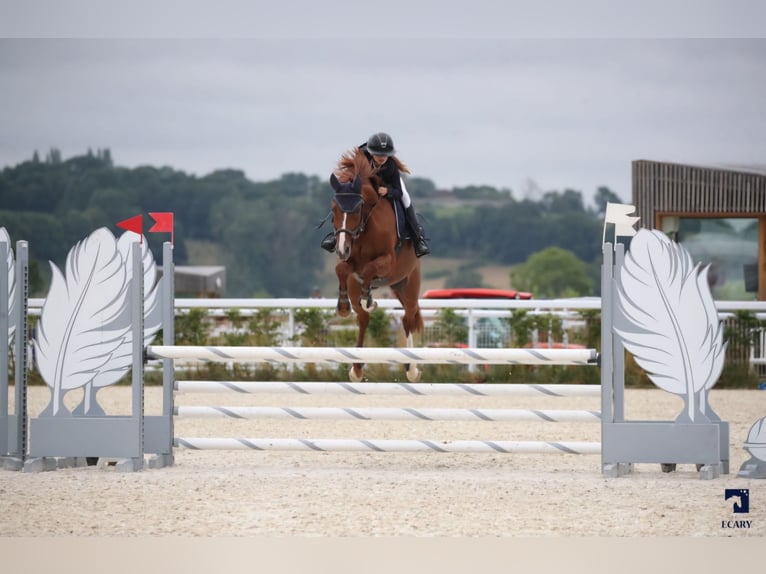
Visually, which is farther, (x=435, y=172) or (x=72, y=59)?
(x=435, y=172)

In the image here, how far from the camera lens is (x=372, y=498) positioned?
3.93 m

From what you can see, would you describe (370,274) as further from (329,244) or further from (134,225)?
(134,225)

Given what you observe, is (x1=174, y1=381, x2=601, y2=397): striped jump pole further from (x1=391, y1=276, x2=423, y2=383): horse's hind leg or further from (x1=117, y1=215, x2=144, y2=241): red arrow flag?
(x1=391, y1=276, x2=423, y2=383): horse's hind leg

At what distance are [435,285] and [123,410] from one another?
78.9ft

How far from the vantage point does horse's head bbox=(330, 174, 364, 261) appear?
15.5ft

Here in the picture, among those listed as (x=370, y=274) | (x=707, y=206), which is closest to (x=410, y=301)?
(x=370, y=274)

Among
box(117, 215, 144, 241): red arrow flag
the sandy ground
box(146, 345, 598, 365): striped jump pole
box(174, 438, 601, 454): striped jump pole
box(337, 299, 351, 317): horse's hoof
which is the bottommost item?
the sandy ground

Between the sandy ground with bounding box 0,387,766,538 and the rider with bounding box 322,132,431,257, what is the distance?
129 cm

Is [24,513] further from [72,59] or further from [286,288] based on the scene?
[286,288]

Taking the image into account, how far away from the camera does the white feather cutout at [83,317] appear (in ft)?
14.7

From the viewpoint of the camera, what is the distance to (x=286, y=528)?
135 inches

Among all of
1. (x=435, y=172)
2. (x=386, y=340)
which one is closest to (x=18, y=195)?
(x=435, y=172)

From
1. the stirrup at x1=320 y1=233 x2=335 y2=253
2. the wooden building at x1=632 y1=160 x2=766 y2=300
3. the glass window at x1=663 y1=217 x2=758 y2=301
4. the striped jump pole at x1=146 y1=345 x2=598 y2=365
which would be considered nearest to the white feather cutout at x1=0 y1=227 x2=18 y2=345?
the striped jump pole at x1=146 y1=345 x2=598 y2=365

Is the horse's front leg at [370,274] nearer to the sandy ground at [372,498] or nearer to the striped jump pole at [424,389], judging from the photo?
the striped jump pole at [424,389]
